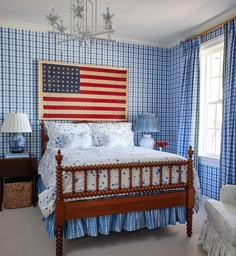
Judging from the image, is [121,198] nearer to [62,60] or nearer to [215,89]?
[215,89]

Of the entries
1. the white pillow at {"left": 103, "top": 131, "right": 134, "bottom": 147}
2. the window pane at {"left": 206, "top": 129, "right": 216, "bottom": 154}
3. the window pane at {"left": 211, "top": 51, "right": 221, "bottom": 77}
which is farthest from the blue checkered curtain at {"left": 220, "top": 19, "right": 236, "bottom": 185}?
the white pillow at {"left": 103, "top": 131, "right": 134, "bottom": 147}

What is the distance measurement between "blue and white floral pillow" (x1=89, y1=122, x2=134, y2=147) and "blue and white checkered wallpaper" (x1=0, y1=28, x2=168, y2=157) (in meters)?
0.52

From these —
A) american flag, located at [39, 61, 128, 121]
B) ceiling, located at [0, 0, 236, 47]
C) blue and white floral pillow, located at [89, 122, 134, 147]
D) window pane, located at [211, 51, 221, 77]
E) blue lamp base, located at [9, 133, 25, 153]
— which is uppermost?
ceiling, located at [0, 0, 236, 47]

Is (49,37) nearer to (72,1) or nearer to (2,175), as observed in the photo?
(72,1)

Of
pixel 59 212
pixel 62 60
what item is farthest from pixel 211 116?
pixel 59 212

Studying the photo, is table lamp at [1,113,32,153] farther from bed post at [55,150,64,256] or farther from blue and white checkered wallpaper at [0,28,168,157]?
bed post at [55,150,64,256]

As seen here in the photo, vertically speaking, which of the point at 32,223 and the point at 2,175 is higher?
the point at 2,175

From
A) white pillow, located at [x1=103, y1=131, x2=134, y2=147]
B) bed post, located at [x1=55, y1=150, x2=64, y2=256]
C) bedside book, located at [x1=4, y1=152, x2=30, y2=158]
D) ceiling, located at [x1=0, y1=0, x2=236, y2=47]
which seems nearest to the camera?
bed post, located at [x1=55, y1=150, x2=64, y2=256]

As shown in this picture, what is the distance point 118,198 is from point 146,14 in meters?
2.36

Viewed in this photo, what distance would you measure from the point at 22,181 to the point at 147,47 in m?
3.00

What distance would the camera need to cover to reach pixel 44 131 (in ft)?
12.9

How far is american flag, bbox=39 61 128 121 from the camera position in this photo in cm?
398

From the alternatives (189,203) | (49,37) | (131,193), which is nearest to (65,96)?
(49,37)

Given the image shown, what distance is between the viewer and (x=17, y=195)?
3438 millimetres
